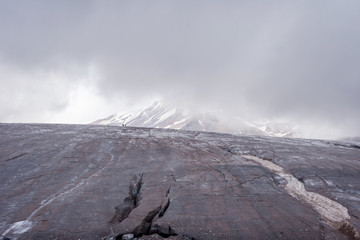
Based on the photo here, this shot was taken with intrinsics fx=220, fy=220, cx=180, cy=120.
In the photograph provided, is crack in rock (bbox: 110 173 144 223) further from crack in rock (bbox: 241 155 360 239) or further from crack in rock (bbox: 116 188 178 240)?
crack in rock (bbox: 241 155 360 239)

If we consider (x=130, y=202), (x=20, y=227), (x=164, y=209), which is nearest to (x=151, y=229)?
(x=164, y=209)

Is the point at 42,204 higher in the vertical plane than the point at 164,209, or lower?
higher

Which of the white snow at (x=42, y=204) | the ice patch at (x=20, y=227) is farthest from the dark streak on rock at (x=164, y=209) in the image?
the ice patch at (x=20, y=227)

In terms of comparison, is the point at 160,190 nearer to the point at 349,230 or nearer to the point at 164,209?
the point at 164,209

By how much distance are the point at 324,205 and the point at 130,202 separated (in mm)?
10867

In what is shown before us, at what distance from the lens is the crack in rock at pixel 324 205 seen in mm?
10227

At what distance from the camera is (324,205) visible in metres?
12.4

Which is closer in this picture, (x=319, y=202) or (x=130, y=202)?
(x=130, y=202)

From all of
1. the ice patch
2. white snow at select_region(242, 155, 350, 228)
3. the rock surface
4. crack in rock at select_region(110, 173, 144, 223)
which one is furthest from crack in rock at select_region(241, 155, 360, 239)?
the ice patch

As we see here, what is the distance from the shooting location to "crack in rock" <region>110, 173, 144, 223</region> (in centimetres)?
1062

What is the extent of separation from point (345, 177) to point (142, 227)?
15.6 m

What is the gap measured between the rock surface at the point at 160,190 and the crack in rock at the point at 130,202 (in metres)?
0.07

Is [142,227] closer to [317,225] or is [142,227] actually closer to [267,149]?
[317,225]

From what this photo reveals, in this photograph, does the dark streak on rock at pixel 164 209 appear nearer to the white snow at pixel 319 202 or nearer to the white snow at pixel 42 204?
the white snow at pixel 42 204
